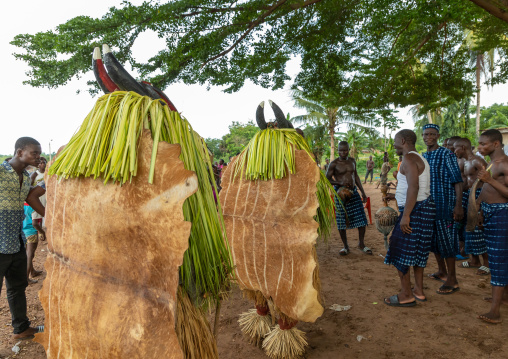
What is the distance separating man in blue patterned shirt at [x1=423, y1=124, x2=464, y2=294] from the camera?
353 centimetres

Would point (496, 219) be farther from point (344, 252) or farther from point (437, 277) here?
point (344, 252)

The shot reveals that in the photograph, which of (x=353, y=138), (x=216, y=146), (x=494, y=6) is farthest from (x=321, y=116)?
(x=216, y=146)

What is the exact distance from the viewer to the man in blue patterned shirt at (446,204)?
3.53 metres

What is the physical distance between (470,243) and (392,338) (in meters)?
2.16

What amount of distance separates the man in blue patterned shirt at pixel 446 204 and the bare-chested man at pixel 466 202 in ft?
1.68

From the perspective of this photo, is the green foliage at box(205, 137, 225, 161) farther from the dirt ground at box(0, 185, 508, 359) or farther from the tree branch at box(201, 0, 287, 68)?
the dirt ground at box(0, 185, 508, 359)

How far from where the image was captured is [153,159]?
0.96 m

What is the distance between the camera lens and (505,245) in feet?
9.34

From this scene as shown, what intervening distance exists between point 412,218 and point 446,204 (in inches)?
27.5

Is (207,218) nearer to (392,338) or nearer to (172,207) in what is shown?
(172,207)

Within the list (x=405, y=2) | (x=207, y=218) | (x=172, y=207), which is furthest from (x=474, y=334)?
(x=405, y=2)

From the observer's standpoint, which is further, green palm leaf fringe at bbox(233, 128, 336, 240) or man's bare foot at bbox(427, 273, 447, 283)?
man's bare foot at bbox(427, 273, 447, 283)

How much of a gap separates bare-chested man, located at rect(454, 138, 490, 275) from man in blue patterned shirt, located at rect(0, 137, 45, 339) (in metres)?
4.83

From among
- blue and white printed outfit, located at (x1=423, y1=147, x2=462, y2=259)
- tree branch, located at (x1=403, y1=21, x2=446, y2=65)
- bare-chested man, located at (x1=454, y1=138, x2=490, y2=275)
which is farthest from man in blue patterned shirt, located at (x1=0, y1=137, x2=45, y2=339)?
tree branch, located at (x1=403, y1=21, x2=446, y2=65)
